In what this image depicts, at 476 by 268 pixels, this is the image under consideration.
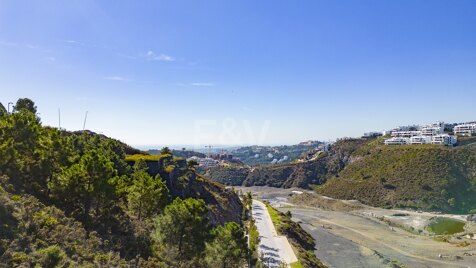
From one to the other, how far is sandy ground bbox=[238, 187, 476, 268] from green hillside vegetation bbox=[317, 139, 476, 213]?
789 centimetres

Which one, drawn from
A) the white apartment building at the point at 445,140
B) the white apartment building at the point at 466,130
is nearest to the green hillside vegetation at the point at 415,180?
the white apartment building at the point at 445,140

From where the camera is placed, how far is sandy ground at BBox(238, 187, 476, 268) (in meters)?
58.1

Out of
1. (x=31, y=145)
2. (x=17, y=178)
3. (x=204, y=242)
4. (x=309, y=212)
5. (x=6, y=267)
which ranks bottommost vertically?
(x=309, y=212)

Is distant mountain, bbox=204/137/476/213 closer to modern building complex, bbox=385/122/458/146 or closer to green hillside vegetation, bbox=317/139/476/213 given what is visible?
green hillside vegetation, bbox=317/139/476/213

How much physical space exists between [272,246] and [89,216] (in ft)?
102

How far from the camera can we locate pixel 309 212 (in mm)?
112875

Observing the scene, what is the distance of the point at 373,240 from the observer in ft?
243

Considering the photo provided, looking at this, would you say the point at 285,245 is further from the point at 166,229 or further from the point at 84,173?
the point at 84,173

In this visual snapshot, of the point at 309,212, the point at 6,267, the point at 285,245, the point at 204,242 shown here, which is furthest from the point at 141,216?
the point at 309,212

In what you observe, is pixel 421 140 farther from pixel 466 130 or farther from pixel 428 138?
pixel 466 130

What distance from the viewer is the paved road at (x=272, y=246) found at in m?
46.3

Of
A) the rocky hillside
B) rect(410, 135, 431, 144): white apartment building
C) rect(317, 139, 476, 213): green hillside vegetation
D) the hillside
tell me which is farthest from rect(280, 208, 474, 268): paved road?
rect(410, 135, 431, 144): white apartment building

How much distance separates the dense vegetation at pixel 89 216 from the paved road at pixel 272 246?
17042mm

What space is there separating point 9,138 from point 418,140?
170 meters
